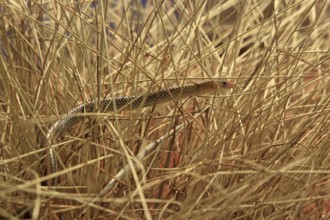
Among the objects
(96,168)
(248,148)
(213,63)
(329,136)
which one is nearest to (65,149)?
(96,168)

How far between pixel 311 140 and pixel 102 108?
13.7 inches

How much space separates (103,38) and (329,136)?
0.37 m

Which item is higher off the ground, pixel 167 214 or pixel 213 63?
pixel 213 63

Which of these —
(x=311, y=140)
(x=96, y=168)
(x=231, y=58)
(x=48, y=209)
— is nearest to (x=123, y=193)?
(x=96, y=168)

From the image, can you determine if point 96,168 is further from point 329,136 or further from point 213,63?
point 213,63

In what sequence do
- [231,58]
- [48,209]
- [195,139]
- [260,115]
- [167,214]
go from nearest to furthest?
[48,209], [167,214], [260,115], [195,139], [231,58]

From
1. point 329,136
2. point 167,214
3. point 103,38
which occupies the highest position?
point 103,38

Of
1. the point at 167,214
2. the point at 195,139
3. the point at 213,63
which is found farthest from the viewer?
the point at 213,63

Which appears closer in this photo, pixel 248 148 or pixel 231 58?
pixel 248 148

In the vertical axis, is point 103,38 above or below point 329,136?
above

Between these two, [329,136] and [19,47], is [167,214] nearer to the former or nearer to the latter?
[329,136]

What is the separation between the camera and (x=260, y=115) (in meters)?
1.03

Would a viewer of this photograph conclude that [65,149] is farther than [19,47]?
No

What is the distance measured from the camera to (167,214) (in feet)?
3.01
